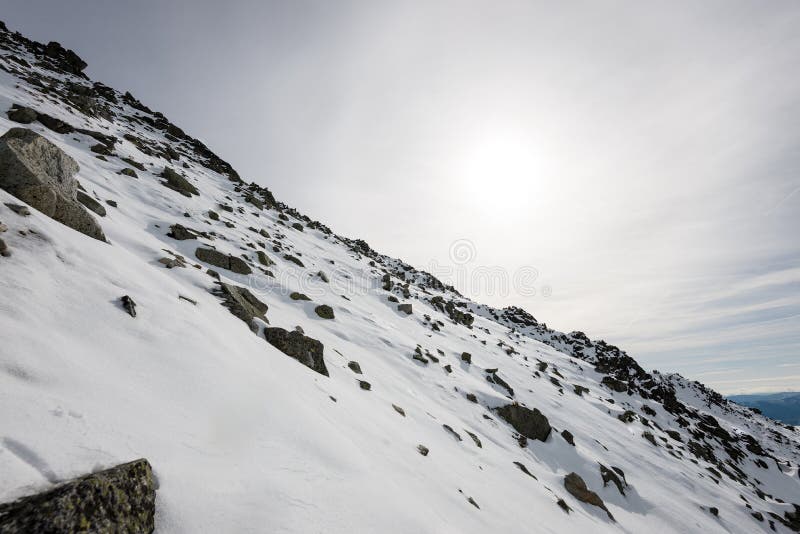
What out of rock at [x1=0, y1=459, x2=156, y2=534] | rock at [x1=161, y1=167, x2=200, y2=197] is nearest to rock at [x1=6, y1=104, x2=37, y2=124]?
rock at [x1=161, y1=167, x2=200, y2=197]

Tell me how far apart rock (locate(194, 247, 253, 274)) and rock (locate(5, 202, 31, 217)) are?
8128 mm

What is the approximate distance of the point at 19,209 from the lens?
17.9ft

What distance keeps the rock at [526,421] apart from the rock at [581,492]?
2.47 m

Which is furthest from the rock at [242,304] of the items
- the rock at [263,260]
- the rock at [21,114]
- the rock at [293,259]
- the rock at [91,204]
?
the rock at [21,114]

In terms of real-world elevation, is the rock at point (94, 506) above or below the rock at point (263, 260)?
below

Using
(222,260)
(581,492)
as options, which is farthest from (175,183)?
(581,492)

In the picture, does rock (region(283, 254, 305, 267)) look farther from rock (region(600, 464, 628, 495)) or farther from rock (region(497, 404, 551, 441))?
rock (region(600, 464, 628, 495))

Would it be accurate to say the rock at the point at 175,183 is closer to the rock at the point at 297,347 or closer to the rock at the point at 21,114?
the rock at the point at 21,114

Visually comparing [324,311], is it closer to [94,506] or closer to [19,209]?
[19,209]

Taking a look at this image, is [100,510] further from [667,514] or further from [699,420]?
[699,420]

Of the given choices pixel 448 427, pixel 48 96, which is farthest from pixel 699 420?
pixel 48 96

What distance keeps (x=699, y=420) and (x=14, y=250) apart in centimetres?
5142

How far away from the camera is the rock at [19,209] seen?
540cm

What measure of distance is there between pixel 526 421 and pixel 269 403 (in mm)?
14178
